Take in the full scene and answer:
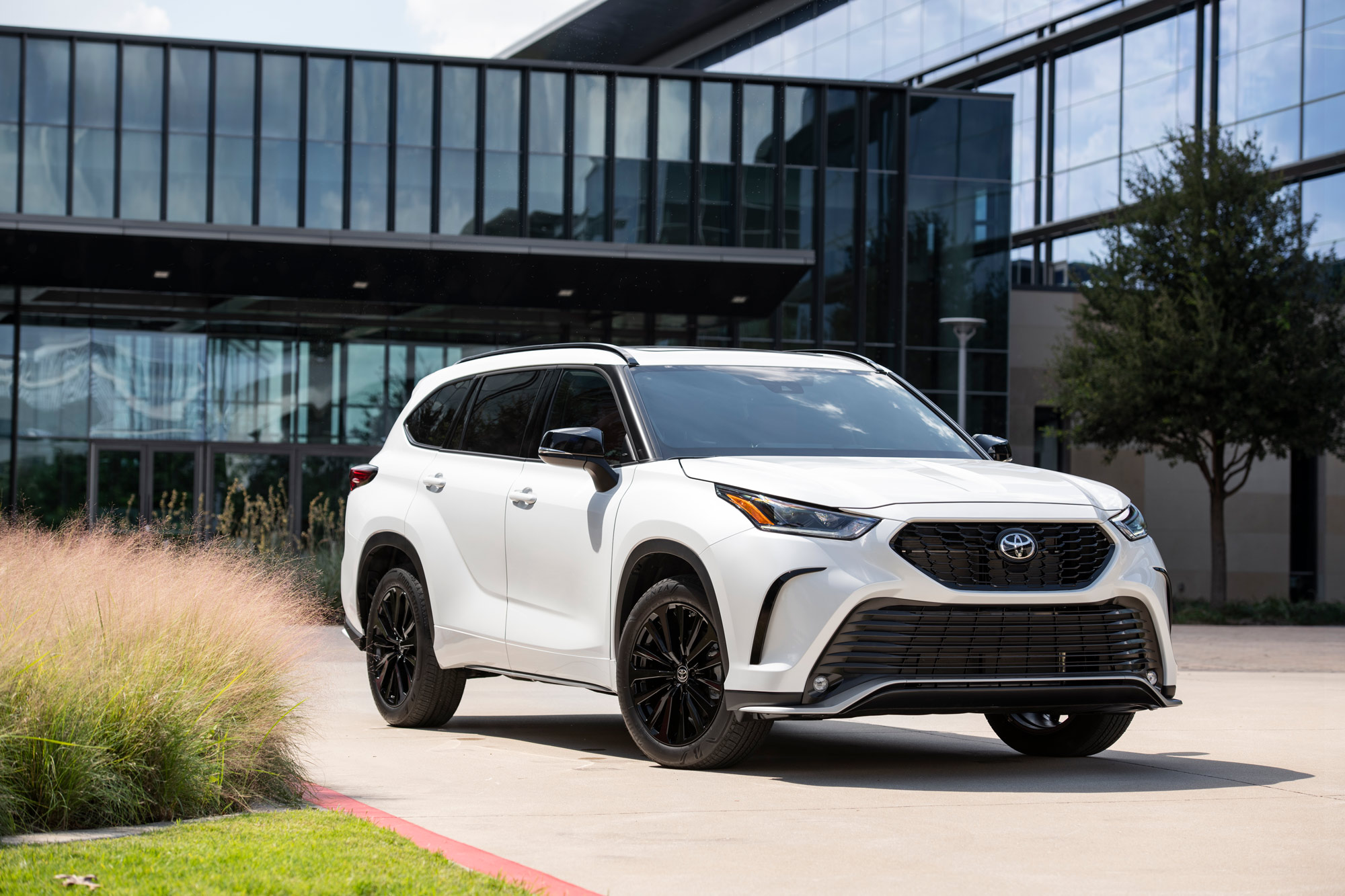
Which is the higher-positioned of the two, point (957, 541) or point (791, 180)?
point (791, 180)

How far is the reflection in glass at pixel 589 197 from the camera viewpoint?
108 feet

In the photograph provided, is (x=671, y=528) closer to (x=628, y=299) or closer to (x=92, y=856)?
(x=92, y=856)

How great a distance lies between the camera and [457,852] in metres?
5.23

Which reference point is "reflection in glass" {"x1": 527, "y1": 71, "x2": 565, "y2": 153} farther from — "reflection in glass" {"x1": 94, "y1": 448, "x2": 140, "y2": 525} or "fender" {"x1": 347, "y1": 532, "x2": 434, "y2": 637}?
"fender" {"x1": 347, "y1": 532, "x2": 434, "y2": 637}

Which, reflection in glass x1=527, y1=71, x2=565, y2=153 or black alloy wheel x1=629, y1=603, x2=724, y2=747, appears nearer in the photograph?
black alloy wheel x1=629, y1=603, x2=724, y2=747

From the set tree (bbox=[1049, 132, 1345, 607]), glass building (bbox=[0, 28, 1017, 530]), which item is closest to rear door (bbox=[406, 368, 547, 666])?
tree (bbox=[1049, 132, 1345, 607])

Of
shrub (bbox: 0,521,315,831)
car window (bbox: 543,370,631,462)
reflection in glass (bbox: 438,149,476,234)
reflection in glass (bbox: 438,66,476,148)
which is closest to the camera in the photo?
shrub (bbox: 0,521,315,831)

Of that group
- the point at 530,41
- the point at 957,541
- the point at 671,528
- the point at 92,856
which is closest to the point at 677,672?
the point at 671,528

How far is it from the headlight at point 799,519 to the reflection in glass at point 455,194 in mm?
26210

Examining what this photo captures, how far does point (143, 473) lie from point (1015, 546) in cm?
2734

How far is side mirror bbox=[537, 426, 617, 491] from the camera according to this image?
7.78 metres

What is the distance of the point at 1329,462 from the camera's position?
34.6 m

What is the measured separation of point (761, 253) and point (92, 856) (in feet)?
77.3

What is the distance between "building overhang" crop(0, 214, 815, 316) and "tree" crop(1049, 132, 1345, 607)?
5.41m
